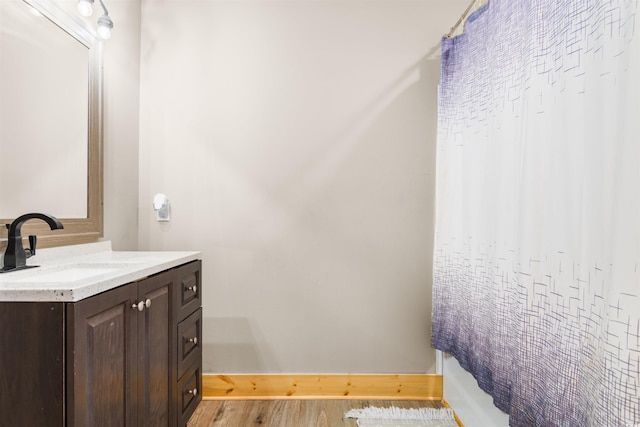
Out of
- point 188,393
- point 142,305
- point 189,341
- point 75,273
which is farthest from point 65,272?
point 188,393

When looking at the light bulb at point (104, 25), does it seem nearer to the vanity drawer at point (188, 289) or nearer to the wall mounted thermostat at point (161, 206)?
the wall mounted thermostat at point (161, 206)

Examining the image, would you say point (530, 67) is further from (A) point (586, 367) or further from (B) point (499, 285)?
(A) point (586, 367)

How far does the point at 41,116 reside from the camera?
141cm

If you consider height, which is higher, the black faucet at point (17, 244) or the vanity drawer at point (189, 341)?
the black faucet at point (17, 244)

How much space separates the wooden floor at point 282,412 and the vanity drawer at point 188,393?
276 millimetres

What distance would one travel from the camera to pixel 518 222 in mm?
1198

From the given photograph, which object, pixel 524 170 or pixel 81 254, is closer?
pixel 524 170

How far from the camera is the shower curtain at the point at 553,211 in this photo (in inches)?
31.2

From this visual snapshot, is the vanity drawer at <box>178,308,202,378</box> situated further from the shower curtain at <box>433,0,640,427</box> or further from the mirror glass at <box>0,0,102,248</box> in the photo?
the shower curtain at <box>433,0,640,427</box>

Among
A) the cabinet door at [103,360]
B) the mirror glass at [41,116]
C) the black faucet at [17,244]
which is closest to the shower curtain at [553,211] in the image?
the cabinet door at [103,360]

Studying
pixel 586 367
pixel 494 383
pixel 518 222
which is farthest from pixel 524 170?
pixel 494 383

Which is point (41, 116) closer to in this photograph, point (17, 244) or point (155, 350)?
point (17, 244)

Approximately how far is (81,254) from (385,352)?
5.57 ft

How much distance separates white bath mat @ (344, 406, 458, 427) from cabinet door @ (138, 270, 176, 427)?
3.29 feet
